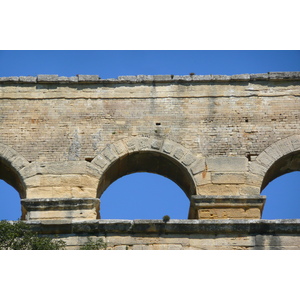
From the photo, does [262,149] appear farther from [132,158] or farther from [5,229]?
[5,229]

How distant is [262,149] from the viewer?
19.8 metres

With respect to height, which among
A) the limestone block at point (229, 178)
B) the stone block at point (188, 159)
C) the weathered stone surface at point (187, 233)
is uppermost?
the stone block at point (188, 159)

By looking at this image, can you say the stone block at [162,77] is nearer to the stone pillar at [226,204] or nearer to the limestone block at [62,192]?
the stone pillar at [226,204]

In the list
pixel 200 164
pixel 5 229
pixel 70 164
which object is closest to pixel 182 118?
pixel 200 164

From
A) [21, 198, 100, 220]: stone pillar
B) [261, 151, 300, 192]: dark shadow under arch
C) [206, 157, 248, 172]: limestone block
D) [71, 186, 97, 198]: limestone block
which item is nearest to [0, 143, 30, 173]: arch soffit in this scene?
[21, 198, 100, 220]: stone pillar

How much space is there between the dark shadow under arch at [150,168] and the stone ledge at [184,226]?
4.29 ft

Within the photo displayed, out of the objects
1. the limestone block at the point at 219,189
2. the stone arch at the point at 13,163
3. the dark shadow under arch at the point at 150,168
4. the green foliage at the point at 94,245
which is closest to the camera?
the green foliage at the point at 94,245

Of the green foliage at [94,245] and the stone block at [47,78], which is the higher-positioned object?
the stone block at [47,78]

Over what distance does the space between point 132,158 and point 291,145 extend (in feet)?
10.4

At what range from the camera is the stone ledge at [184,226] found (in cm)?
1822

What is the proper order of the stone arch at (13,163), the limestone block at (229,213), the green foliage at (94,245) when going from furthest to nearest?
the stone arch at (13,163), the limestone block at (229,213), the green foliage at (94,245)

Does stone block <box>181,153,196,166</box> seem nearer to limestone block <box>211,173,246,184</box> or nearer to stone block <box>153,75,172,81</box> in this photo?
limestone block <box>211,173,246,184</box>

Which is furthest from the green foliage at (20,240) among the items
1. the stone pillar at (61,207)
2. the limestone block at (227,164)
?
the limestone block at (227,164)

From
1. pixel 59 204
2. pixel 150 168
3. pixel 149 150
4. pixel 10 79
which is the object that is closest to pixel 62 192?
pixel 59 204
